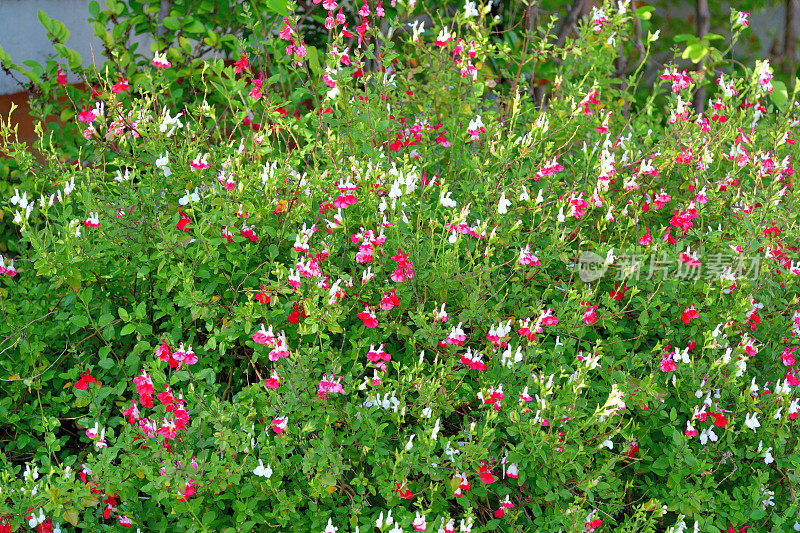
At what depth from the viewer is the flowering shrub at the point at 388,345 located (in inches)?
81.4

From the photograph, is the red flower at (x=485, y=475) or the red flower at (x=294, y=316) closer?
the red flower at (x=485, y=475)

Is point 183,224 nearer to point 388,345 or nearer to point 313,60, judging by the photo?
point 388,345

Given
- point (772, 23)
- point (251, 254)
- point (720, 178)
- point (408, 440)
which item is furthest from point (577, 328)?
point (772, 23)

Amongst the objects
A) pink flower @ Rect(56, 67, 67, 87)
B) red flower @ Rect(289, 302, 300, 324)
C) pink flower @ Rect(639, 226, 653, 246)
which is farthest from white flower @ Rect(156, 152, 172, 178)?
pink flower @ Rect(639, 226, 653, 246)

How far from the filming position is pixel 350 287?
2361 mm

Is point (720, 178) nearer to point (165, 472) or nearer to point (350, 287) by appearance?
point (350, 287)

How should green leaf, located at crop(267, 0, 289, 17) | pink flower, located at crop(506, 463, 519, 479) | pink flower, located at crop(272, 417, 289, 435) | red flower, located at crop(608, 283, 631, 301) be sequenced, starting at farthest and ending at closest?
1. green leaf, located at crop(267, 0, 289, 17)
2. red flower, located at crop(608, 283, 631, 301)
3. pink flower, located at crop(506, 463, 519, 479)
4. pink flower, located at crop(272, 417, 289, 435)

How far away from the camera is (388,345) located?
2.48m

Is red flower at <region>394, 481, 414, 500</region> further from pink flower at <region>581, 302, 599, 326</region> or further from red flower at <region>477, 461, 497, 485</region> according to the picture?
pink flower at <region>581, 302, 599, 326</region>

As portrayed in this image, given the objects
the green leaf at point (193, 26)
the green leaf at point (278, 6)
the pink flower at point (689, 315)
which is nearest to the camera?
the pink flower at point (689, 315)

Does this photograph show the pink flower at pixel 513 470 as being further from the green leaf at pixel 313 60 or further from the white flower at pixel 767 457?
the green leaf at pixel 313 60

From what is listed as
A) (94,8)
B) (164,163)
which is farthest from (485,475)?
(94,8)

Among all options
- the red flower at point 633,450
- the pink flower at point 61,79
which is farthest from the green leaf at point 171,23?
the red flower at point 633,450

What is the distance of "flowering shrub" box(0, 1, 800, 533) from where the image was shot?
Answer: 6.78 ft
